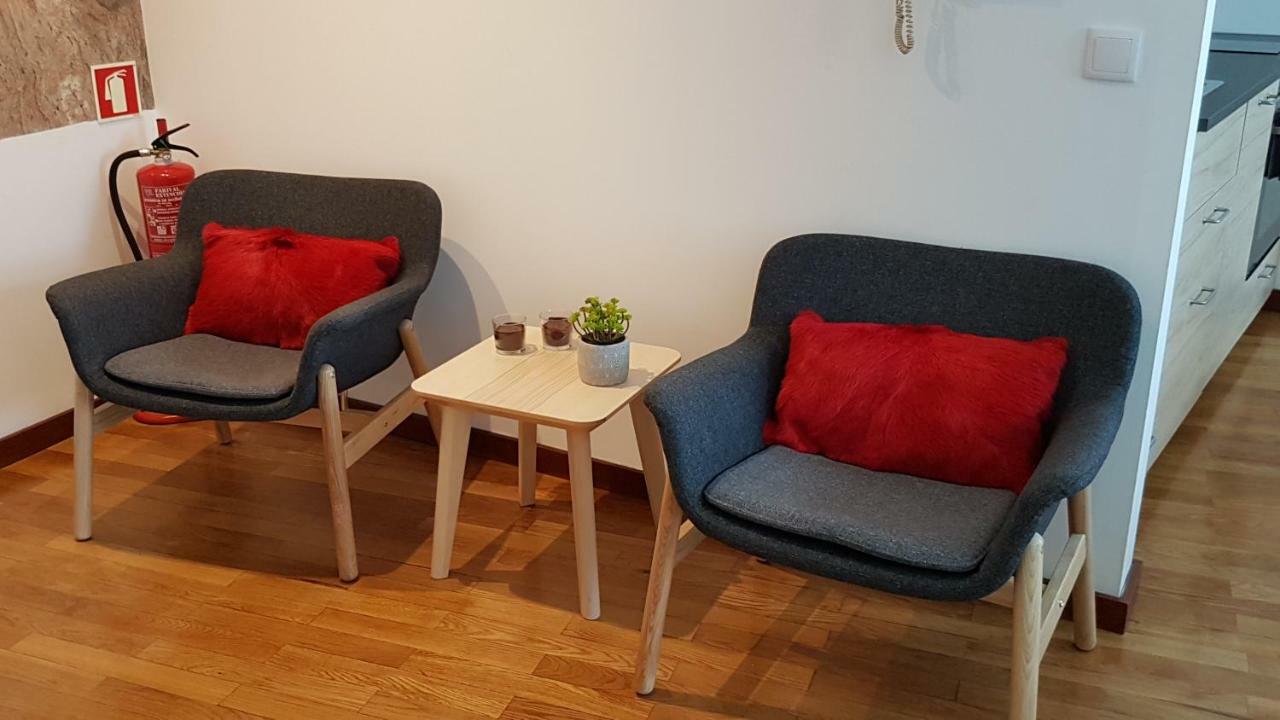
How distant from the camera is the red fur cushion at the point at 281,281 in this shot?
2816mm

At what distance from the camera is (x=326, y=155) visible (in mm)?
3150

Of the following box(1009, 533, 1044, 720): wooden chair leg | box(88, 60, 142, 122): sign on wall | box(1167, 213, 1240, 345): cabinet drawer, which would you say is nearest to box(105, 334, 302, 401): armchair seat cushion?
box(88, 60, 142, 122): sign on wall

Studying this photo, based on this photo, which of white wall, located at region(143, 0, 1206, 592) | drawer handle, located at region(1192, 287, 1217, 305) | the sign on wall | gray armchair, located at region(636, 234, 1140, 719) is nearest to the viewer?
gray armchair, located at region(636, 234, 1140, 719)

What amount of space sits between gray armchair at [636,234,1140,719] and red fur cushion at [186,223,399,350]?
3.22 ft

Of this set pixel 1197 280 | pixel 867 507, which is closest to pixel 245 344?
pixel 867 507

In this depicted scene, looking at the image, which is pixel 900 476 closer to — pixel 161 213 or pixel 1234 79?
pixel 1234 79

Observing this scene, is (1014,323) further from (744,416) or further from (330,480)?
(330,480)

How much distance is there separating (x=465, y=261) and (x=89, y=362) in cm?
91

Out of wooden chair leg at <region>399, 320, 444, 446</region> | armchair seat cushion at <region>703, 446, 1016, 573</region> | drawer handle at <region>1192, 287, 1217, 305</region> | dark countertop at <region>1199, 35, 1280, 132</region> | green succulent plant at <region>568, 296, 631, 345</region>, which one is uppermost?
dark countertop at <region>1199, 35, 1280, 132</region>

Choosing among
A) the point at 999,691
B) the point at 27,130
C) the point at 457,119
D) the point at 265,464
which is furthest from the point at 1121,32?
the point at 27,130

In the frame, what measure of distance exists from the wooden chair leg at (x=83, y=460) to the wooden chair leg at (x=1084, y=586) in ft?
7.03

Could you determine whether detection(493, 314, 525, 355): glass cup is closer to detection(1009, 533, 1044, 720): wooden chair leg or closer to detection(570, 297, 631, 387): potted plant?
detection(570, 297, 631, 387): potted plant

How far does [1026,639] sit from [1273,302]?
2.83m

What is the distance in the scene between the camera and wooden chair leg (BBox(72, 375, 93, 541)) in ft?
8.95
